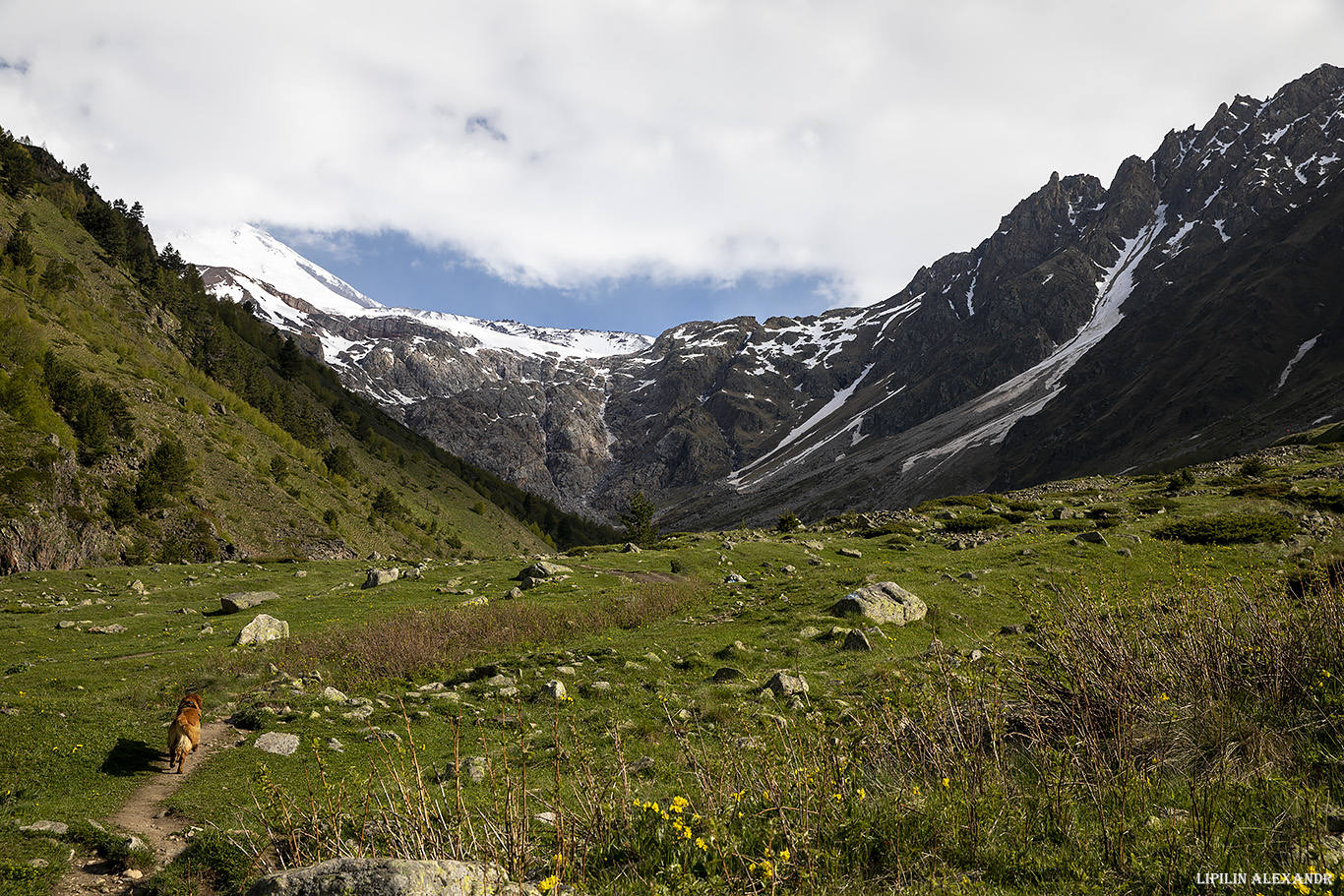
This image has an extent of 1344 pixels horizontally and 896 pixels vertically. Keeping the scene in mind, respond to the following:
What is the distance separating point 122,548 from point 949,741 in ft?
178

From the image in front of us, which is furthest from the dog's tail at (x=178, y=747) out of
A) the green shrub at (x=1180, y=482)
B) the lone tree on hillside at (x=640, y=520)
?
the lone tree on hillside at (x=640, y=520)

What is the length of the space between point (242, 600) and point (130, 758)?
1817 centimetres

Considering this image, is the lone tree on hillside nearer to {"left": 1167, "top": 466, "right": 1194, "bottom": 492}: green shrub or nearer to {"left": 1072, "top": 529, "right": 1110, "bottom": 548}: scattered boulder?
{"left": 1167, "top": 466, "right": 1194, "bottom": 492}: green shrub

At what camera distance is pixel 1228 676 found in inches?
306

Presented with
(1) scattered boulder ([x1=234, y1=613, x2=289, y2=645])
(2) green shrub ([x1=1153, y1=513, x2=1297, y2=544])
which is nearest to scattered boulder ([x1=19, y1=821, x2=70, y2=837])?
(1) scattered boulder ([x1=234, y1=613, x2=289, y2=645])

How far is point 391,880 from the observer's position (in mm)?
4875

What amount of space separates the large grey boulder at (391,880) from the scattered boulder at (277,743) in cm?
859

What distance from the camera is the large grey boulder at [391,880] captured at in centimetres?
486

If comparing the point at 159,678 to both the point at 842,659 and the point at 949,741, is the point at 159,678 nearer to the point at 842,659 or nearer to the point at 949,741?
the point at 842,659

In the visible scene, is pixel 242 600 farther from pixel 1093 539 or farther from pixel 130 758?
pixel 1093 539

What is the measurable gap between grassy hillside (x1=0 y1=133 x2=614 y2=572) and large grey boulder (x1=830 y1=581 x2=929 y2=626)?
153ft

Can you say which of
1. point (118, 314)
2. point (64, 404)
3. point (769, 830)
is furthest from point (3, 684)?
point (118, 314)

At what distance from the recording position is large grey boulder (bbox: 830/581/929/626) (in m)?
19.4

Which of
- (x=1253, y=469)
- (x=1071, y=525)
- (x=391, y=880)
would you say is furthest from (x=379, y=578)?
(x=1253, y=469)
